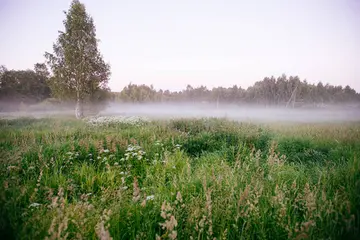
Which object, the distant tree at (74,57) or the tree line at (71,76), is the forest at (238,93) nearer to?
the tree line at (71,76)

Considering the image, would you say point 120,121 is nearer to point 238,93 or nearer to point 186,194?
point 186,194

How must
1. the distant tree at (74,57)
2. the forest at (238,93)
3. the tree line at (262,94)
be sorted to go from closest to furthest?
the distant tree at (74,57), the forest at (238,93), the tree line at (262,94)

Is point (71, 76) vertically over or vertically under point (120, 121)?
over

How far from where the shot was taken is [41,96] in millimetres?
38250

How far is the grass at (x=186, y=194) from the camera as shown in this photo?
1713 mm

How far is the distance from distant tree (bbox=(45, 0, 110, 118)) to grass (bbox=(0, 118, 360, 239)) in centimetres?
1438

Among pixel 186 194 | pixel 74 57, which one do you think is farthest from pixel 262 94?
pixel 186 194

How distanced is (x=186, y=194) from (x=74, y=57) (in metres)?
22.0

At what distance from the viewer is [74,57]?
1855cm

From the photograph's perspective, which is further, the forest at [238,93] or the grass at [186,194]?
the forest at [238,93]

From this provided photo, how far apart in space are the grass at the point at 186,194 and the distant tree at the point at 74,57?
47.2ft

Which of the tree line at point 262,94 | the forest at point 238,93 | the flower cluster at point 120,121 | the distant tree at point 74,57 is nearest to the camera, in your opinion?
the flower cluster at point 120,121

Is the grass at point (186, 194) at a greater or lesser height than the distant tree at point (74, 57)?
Result: lesser

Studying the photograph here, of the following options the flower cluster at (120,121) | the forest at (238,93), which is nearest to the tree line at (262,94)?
the forest at (238,93)
